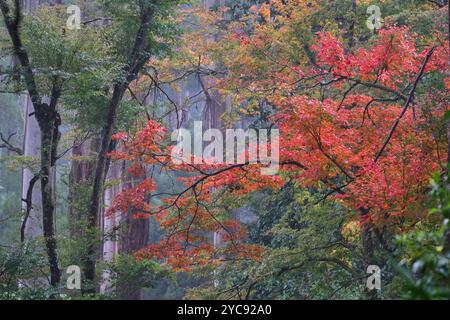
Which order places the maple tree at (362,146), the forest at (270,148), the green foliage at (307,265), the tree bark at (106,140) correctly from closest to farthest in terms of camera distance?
1. the maple tree at (362,146)
2. the forest at (270,148)
3. the green foliage at (307,265)
4. the tree bark at (106,140)

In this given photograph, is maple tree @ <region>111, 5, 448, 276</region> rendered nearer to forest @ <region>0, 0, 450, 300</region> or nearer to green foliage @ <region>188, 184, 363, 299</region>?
forest @ <region>0, 0, 450, 300</region>

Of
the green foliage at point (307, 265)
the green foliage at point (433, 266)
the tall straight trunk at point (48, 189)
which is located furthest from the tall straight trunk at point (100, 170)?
the green foliage at point (433, 266)

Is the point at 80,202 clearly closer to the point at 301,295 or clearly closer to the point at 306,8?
the point at 301,295

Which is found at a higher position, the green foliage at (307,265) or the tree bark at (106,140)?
the tree bark at (106,140)

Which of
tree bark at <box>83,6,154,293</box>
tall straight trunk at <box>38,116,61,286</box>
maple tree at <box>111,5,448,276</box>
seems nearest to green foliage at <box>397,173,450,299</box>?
maple tree at <box>111,5,448,276</box>

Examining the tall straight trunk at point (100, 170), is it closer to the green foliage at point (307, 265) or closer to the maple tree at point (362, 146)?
the maple tree at point (362, 146)

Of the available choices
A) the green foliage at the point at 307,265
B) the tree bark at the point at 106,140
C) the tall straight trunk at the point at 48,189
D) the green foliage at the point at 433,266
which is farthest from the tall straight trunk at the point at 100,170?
the green foliage at the point at 433,266

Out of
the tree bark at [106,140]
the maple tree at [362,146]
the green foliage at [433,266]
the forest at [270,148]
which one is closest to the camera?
the green foliage at [433,266]

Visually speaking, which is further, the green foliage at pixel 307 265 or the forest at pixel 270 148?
the green foliage at pixel 307 265

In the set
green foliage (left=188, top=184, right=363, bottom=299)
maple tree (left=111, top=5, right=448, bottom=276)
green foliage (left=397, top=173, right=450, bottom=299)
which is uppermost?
maple tree (left=111, top=5, right=448, bottom=276)

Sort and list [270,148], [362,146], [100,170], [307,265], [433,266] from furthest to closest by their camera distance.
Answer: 1. [100,170]
2. [307,265]
3. [270,148]
4. [362,146]
5. [433,266]

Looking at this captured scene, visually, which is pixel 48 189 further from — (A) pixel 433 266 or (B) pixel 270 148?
(A) pixel 433 266

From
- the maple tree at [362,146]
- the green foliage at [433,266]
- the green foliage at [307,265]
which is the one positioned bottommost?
the green foliage at [433,266]

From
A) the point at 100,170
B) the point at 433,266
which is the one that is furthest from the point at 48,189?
the point at 433,266
